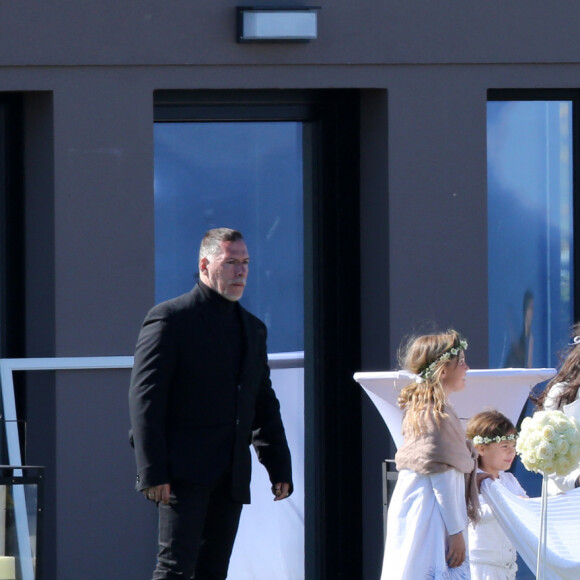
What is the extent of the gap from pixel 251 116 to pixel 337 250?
0.85m

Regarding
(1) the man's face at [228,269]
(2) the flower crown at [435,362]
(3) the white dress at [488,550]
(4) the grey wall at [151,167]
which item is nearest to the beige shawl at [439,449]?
(2) the flower crown at [435,362]

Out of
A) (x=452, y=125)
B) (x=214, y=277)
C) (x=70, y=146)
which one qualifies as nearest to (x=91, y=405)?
(x=70, y=146)

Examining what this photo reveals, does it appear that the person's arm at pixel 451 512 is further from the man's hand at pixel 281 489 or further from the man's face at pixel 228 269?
the man's face at pixel 228 269

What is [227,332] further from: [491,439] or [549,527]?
[549,527]

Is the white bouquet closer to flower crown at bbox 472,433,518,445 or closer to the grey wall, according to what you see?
flower crown at bbox 472,433,518,445

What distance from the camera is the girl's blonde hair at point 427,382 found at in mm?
5422

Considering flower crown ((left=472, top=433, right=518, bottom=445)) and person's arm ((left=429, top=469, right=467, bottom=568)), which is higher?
flower crown ((left=472, top=433, right=518, bottom=445))

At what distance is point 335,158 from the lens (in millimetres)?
7457

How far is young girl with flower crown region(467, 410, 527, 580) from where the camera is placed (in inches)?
231

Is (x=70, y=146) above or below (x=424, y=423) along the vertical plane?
above

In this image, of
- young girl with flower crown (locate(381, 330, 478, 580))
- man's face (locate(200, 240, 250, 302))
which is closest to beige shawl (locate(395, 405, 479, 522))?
young girl with flower crown (locate(381, 330, 478, 580))

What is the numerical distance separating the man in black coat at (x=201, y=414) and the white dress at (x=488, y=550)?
0.87 meters

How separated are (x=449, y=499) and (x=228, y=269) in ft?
4.05

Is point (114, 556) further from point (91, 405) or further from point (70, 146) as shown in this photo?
point (70, 146)
